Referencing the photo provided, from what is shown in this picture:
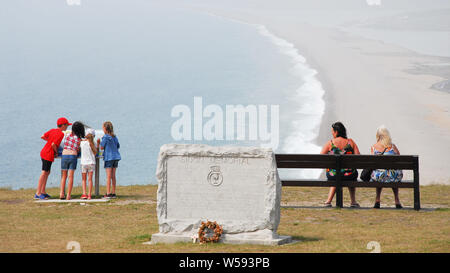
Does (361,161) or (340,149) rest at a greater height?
(340,149)

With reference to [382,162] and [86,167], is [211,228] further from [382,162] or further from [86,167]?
[86,167]

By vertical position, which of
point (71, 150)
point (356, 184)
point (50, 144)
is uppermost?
point (50, 144)

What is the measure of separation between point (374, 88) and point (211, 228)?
20.1m

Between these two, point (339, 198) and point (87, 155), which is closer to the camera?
point (339, 198)

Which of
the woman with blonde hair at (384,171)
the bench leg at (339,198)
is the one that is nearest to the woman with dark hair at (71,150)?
the bench leg at (339,198)

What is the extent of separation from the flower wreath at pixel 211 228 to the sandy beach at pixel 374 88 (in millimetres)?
17304

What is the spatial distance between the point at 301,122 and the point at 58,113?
1068 centimetres

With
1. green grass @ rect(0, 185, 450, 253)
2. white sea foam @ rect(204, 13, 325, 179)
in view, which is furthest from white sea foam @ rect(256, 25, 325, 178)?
green grass @ rect(0, 185, 450, 253)

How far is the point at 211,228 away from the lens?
8.59 meters

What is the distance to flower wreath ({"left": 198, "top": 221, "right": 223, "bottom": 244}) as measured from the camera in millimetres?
8523

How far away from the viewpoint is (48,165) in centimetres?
1366

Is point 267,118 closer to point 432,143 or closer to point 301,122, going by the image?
point 301,122

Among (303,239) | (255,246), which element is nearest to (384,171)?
(303,239)

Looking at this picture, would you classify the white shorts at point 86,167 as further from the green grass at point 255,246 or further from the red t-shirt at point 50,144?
the green grass at point 255,246
